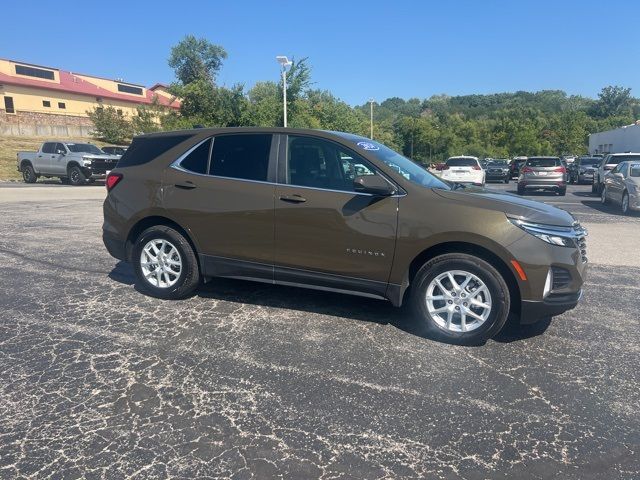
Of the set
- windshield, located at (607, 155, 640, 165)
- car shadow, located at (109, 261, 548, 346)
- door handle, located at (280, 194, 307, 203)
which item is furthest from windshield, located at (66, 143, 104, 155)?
windshield, located at (607, 155, 640, 165)

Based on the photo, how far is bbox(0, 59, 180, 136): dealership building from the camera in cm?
4762

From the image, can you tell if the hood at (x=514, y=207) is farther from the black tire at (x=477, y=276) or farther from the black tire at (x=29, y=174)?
the black tire at (x=29, y=174)

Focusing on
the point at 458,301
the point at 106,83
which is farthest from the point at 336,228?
the point at 106,83

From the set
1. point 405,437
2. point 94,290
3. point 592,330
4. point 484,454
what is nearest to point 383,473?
point 405,437

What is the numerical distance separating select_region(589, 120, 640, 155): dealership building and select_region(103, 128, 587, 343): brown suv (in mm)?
43061

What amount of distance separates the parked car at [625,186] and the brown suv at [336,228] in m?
10.4

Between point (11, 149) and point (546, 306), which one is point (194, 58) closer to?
point (11, 149)

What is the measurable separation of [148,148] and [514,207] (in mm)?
3890

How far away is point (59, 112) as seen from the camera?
5488 cm

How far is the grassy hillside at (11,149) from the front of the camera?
1104 inches

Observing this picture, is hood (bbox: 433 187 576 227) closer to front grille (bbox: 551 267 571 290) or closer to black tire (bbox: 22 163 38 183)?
front grille (bbox: 551 267 571 290)

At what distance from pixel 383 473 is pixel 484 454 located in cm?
62

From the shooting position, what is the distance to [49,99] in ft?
177

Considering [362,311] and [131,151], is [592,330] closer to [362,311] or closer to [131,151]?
[362,311]
